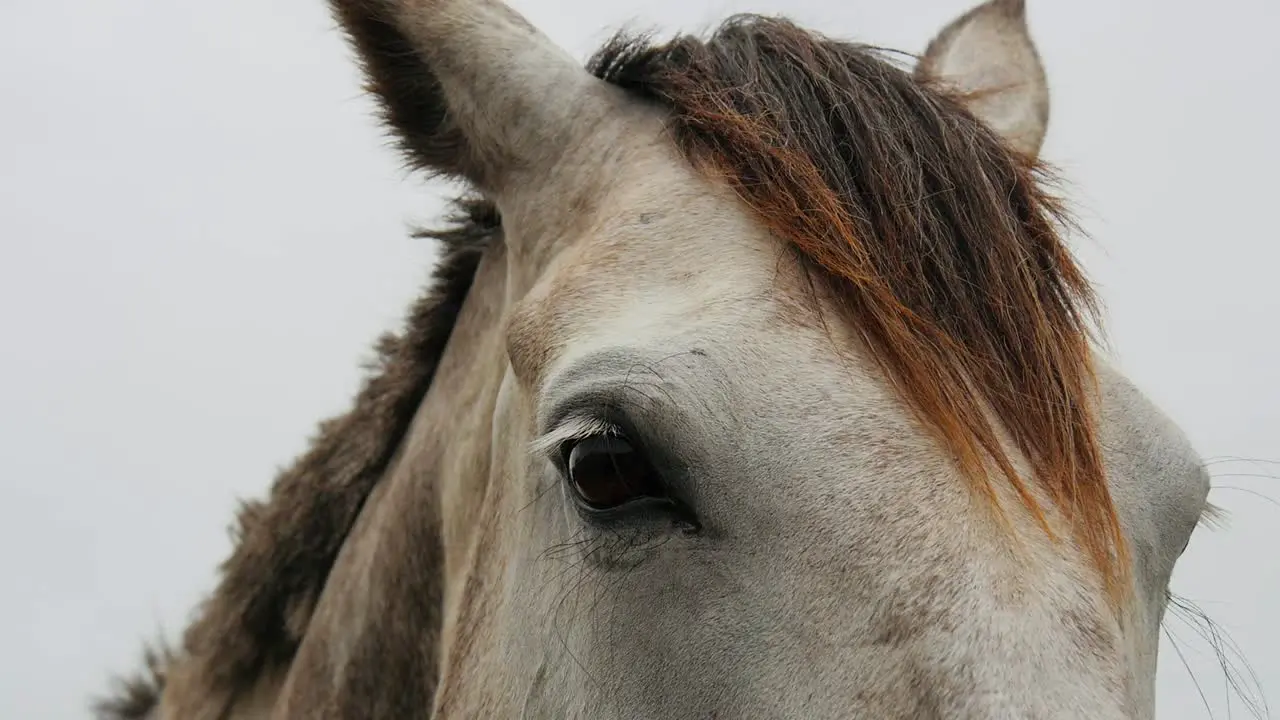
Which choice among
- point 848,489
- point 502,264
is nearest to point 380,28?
point 502,264

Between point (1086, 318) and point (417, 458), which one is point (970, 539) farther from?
point (417, 458)

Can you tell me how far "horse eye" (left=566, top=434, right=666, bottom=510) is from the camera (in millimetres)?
1761

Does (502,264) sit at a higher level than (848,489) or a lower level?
higher

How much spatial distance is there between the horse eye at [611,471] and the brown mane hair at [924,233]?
0.42m

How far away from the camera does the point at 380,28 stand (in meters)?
2.59

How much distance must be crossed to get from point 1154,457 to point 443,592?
61.6 inches

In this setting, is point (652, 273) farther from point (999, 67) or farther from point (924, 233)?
point (999, 67)

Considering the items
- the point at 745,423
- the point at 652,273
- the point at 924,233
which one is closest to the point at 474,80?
the point at 652,273

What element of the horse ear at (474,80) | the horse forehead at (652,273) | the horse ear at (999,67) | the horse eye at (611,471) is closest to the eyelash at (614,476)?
the horse eye at (611,471)

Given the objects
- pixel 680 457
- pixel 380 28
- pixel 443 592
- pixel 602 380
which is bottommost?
pixel 443 592

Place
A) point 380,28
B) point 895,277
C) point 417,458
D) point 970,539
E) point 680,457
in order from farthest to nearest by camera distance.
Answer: point 417,458 < point 380,28 < point 895,277 < point 680,457 < point 970,539

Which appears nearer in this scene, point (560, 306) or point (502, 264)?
point (560, 306)

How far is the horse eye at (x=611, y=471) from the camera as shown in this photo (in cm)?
176

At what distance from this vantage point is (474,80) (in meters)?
2.52
